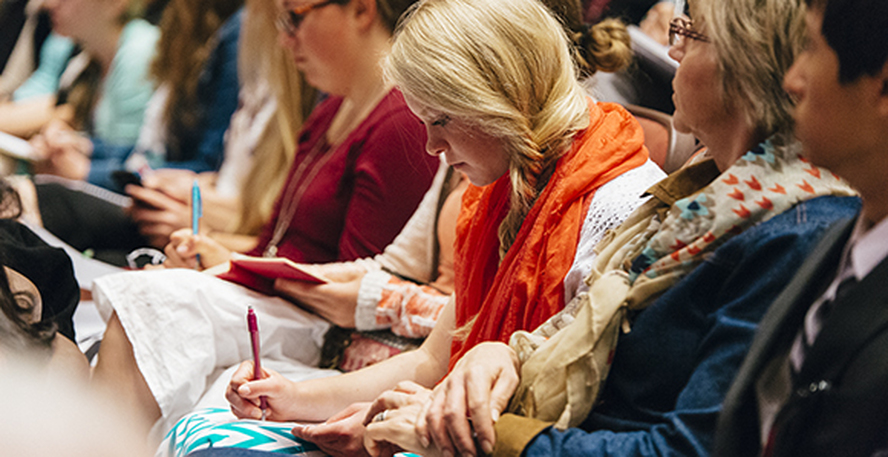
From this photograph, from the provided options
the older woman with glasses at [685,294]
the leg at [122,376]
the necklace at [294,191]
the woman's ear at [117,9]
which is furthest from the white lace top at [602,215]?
the woman's ear at [117,9]

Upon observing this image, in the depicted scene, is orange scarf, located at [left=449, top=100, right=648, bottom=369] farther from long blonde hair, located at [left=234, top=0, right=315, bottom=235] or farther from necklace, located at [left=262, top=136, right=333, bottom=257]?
long blonde hair, located at [left=234, top=0, right=315, bottom=235]

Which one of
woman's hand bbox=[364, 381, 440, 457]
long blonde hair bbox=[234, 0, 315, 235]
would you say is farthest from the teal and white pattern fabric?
long blonde hair bbox=[234, 0, 315, 235]

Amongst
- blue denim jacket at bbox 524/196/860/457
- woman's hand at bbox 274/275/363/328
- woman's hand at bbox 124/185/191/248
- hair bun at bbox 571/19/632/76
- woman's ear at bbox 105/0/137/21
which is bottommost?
woman's hand at bbox 124/185/191/248

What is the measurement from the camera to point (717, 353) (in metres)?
0.88

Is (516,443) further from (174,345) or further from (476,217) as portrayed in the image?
(174,345)

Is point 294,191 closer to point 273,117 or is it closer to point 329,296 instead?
point 329,296

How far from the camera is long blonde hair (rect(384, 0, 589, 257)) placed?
1.25 meters

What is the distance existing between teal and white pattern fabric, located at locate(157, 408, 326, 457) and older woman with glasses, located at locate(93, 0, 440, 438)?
284 mm

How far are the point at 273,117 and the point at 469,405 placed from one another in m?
1.99

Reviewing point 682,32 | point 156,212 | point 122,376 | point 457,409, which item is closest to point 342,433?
point 457,409

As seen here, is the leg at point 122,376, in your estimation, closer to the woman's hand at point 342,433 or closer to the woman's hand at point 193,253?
the woman's hand at point 193,253

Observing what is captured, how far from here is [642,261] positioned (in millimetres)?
1001

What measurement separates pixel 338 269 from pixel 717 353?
1.08 m

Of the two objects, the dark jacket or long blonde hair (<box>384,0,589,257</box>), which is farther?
long blonde hair (<box>384,0,589,257</box>)
